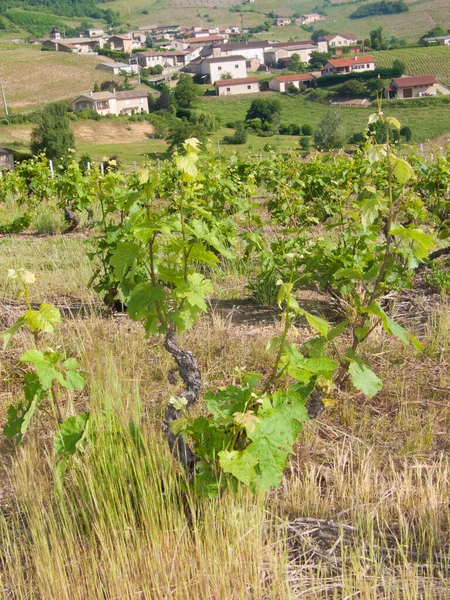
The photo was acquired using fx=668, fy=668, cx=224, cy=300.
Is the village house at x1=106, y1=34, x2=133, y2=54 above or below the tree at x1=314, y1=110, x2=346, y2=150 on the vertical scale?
above

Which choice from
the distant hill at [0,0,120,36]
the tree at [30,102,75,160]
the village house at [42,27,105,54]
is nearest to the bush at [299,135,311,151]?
the tree at [30,102,75,160]

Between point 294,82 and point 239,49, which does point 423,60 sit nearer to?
point 294,82

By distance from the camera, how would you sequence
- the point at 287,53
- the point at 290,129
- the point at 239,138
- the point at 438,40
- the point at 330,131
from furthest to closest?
the point at 287,53
the point at 438,40
the point at 290,129
the point at 239,138
the point at 330,131

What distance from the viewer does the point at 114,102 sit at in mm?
68125

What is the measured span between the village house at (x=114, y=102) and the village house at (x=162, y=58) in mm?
39161

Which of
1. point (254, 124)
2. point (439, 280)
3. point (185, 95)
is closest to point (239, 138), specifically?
point (254, 124)

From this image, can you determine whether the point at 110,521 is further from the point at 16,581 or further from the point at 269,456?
the point at 269,456

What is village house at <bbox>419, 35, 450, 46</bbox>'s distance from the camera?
91.7 meters

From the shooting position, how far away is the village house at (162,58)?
356 ft

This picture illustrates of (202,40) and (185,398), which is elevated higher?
(202,40)

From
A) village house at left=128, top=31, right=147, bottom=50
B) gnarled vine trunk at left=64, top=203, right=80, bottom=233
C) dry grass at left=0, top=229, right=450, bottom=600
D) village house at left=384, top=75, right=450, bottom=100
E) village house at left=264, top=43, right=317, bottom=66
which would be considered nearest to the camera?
dry grass at left=0, top=229, right=450, bottom=600

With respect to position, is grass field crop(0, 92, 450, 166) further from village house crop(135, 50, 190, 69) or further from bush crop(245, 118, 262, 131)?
village house crop(135, 50, 190, 69)

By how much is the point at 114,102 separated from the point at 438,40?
5086 centimetres

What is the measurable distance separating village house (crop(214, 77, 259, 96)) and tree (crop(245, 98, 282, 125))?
1803cm
